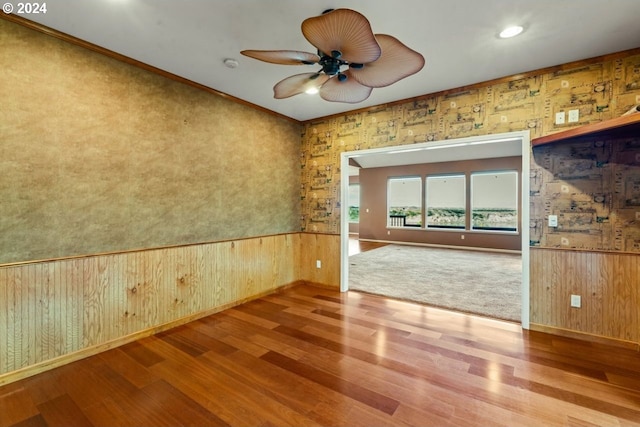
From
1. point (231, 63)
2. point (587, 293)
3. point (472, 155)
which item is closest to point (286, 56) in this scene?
point (231, 63)

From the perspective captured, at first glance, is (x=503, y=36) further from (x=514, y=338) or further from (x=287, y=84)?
(x=514, y=338)

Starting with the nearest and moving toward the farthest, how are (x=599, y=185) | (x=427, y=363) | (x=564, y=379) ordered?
(x=564, y=379), (x=427, y=363), (x=599, y=185)

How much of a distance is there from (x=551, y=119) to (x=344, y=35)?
265 cm

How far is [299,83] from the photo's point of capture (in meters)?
2.19

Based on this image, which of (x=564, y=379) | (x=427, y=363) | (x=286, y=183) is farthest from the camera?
(x=286, y=183)

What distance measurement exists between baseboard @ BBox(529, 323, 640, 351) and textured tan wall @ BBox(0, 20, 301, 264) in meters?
3.72

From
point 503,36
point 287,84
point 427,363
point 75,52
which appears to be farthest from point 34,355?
point 503,36

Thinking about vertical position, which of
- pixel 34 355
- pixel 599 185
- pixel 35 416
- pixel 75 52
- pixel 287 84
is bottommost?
pixel 35 416

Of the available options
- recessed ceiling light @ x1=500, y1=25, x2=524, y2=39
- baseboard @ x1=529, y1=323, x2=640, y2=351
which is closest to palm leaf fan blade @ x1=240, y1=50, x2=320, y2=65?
recessed ceiling light @ x1=500, y1=25, x2=524, y2=39

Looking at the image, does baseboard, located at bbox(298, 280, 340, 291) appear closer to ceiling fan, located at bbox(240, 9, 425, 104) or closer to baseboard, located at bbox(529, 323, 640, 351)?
baseboard, located at bbox(529, 323, 640, 351)

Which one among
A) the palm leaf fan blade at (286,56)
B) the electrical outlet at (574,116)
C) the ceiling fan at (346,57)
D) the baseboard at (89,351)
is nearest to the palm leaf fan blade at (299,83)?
the ceiling fan at (346,57)

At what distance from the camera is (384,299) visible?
397cm

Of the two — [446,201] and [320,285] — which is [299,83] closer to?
[320,285]

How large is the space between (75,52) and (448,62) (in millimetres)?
3478
